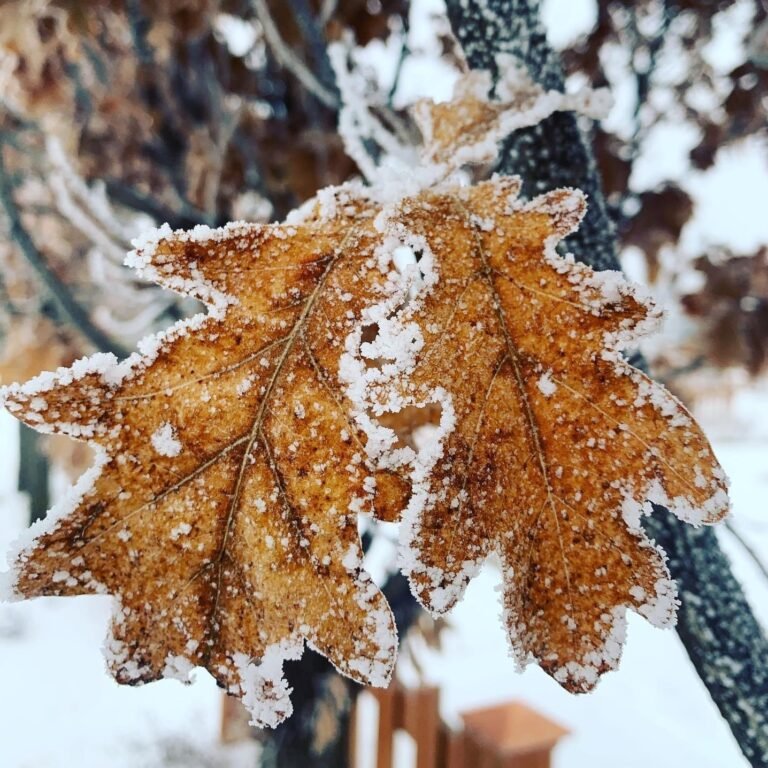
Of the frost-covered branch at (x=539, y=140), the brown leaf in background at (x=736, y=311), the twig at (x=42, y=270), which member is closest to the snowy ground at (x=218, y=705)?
the brown leaf in background at (x=736, y=311)

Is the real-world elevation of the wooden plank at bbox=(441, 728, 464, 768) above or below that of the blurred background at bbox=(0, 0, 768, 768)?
below

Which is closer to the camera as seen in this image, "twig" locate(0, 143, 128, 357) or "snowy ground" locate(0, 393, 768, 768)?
"twig" locate(0, 143, 128, 357)

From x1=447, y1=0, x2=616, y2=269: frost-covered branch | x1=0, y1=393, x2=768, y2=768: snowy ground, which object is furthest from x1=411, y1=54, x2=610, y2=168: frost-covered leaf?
x1=0, y1=393, x2=768, y2=768: snowy ground

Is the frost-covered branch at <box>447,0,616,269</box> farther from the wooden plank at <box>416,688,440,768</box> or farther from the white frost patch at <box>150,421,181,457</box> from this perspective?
the wooden plank at <box>416,688,440,768</box>

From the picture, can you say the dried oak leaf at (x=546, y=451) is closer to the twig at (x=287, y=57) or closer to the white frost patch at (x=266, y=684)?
the white frost patch at (x=266, y=684)

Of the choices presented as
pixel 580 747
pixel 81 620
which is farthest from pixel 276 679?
pixel 81 620

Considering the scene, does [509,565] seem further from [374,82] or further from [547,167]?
[374,82]
